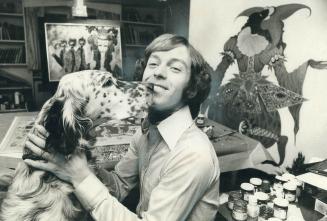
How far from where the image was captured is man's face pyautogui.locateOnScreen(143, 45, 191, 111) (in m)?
0.99

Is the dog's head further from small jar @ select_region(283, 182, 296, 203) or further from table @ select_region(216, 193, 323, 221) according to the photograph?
small jar @ select_region(283, 182, 296, 203)

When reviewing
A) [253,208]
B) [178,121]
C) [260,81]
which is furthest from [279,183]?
[178,121]

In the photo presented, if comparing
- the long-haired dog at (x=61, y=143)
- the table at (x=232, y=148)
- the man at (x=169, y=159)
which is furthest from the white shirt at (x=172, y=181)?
the table at (x=232, y=148)

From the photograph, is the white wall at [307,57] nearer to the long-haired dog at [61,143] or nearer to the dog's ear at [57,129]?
the long-haired dog at [61,143]

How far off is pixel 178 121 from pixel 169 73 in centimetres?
19

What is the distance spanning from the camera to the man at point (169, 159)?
3.05ft

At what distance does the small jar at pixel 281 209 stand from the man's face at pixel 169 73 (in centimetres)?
70

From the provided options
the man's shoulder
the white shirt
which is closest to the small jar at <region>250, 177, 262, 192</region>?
the white shirt

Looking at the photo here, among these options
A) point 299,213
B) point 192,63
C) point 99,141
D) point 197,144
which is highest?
point 192,63

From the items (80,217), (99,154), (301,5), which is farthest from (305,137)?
(80,217)

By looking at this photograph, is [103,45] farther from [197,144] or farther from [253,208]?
[253,208]

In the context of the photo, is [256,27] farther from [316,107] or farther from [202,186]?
[202,186]

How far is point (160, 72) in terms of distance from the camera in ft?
3.23

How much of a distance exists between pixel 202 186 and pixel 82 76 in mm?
528
